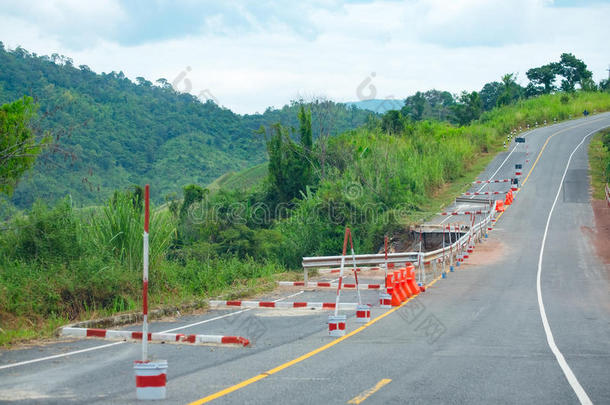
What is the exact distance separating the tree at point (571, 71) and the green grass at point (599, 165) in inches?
1821

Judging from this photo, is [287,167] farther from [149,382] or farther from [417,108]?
[417,108]

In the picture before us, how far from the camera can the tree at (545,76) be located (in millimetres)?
121188

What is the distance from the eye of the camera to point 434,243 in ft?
120

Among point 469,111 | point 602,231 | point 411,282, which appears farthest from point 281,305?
point 469,111

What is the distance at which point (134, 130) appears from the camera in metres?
95.1

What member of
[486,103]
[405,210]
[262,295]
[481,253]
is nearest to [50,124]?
[405,210]

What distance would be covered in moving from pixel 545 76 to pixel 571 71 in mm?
4584

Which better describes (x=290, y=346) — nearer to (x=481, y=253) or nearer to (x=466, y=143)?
(x=481, y=253)

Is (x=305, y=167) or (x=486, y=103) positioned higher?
(x=486, y=103)

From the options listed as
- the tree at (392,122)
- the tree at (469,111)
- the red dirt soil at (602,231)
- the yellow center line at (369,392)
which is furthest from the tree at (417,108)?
the yellow center line at (369,392)

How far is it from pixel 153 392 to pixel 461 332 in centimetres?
728

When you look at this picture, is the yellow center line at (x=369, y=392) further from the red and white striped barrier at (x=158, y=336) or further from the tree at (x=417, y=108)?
the tree at (x=417, y=108)

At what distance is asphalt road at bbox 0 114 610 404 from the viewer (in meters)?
7.27

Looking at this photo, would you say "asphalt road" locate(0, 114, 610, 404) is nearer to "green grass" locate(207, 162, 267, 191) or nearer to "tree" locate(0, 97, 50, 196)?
"tree" locate(0, 97, 50, 196)
